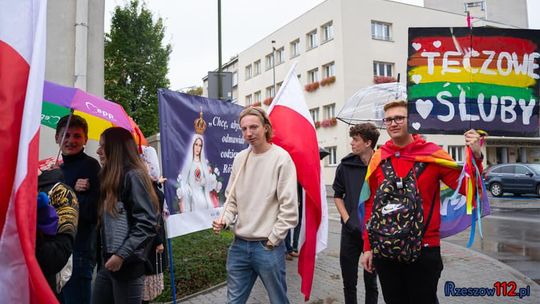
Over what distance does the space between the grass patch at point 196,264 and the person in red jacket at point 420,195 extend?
316cm

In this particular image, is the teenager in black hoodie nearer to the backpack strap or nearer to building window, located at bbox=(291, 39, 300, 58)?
the backpack strap

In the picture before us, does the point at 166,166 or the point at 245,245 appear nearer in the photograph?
the point at 245,245

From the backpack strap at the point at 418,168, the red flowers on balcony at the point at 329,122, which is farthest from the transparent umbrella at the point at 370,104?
the red flowers on balcony at the point at 329,122

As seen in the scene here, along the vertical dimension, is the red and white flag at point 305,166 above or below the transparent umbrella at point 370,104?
below

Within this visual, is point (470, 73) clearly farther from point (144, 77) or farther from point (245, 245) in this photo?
point (144, 77)

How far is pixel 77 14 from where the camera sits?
6176mm

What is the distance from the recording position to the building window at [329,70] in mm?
33153

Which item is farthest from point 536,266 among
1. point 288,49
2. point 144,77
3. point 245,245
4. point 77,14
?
point 288,49

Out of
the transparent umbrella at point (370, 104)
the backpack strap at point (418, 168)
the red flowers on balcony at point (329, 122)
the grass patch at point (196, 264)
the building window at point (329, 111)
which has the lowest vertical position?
the grass patch at point (196, 264)

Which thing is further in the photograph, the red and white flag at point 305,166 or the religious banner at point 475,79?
the red and white flag at point 305,166

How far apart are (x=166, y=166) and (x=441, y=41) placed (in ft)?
9.07

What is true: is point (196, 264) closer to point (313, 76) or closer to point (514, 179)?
point (514, 179)

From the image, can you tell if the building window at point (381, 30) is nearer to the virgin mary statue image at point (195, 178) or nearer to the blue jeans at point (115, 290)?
the virgin mary statue image at point (195, 178)

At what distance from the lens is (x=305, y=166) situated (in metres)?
3.91
